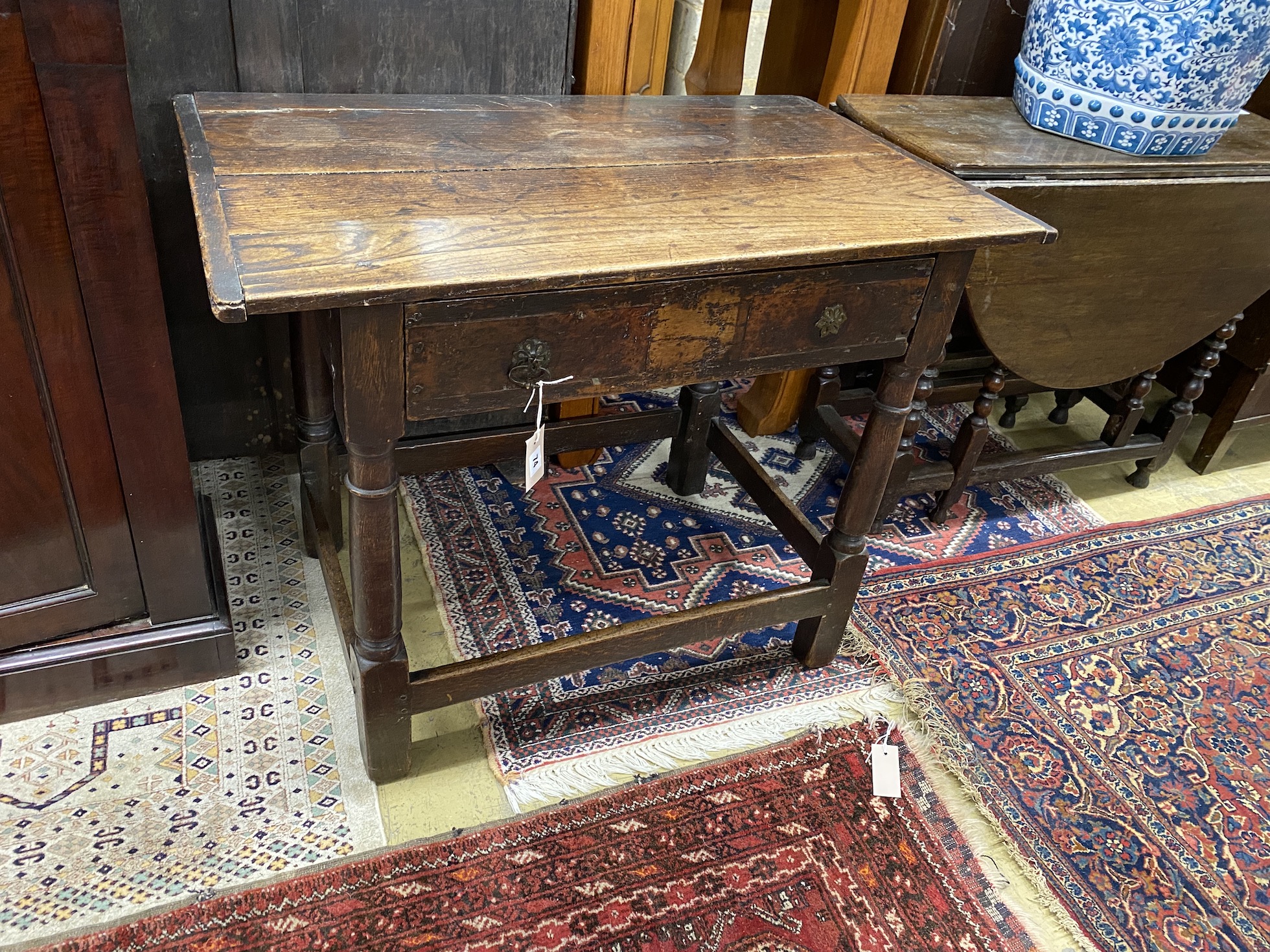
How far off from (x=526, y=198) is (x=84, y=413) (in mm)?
701

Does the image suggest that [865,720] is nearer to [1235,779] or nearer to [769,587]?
[769,587]

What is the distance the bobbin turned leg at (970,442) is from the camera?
86.3 inches

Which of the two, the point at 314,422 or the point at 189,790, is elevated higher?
the point at 314,422

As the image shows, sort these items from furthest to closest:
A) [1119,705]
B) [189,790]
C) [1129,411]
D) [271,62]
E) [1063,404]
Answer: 1. [1063,404]
2. [1129,411]
3. [1119,705]
4. [271,62]
5. [189,790]

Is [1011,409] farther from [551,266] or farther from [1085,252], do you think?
[551,266]

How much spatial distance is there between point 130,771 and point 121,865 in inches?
6.5

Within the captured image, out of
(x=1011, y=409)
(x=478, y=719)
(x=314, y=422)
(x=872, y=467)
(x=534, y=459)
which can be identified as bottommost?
(x=478, y=719)

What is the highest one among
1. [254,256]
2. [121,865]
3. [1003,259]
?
[254,256]

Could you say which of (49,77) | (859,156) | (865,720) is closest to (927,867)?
(865,720)

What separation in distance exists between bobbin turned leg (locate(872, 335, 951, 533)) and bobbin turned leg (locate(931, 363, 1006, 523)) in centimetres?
10

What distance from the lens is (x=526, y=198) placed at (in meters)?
1.28

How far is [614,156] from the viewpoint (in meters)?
1.44

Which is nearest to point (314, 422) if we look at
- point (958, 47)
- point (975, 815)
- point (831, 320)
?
point (831, 320)

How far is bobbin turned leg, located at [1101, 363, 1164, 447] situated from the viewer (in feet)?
7.83
